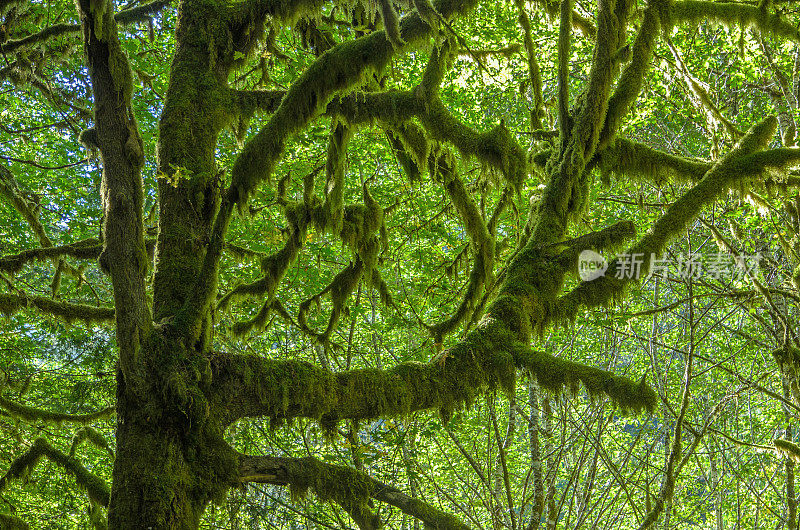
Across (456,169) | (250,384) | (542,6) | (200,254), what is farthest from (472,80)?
(250,384)

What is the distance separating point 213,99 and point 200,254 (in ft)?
3.99

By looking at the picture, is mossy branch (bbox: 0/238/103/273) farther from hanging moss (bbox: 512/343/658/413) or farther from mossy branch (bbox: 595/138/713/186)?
mossy branch (bbox: 595/138/713/186)

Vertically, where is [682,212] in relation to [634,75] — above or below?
below

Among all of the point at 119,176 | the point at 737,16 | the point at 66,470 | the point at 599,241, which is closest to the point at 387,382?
the point at 599,241

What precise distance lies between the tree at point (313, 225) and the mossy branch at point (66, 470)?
20 millimetres

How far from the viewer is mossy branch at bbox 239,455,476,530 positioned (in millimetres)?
3906

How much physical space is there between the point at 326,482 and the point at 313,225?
190 cm

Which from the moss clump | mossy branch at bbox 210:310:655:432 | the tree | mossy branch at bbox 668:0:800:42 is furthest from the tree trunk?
mossy branch at bbox 668:0:800:42

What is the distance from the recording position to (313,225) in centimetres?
479

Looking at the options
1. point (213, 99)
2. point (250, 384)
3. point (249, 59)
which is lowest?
point (250, 384)

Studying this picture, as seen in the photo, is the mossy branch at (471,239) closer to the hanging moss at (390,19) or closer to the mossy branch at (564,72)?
the mossy branch at (564,72)

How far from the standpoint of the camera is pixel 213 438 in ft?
12.3

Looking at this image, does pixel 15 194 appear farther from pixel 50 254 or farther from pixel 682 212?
pixel 682 212

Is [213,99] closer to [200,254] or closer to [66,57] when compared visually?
[200,254]
